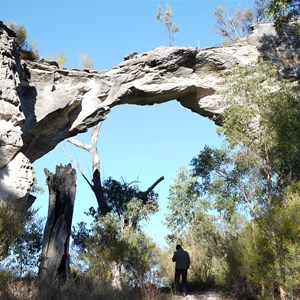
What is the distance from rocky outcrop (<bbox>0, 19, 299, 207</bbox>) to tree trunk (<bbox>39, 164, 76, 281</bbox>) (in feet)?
5.55

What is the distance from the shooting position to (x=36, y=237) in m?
13.9

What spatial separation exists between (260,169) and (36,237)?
7.12 metres

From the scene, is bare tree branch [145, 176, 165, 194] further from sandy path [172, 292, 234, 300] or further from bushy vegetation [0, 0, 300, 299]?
sandy path [172, 292, 234, 300]

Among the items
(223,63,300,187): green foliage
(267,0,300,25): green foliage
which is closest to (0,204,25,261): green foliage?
(223,63,300,187): green foliage

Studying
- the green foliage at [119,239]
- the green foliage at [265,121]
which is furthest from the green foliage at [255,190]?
the green foliage at [119,239]

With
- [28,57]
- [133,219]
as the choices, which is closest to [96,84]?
[28,57]

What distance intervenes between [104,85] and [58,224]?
22.4 feet

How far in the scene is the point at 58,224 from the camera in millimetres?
12070

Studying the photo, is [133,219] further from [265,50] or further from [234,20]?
[234,20]

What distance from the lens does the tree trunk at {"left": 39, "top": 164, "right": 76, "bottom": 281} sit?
11383mm

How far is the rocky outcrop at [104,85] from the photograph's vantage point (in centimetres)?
1432

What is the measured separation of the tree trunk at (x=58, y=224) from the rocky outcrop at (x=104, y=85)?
1.69 metres

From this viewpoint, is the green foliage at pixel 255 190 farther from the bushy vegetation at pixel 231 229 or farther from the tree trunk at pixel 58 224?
the tree trunk at pixel 58 224

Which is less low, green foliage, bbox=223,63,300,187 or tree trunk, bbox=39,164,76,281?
green foliage, bbox=223,63,300,187
